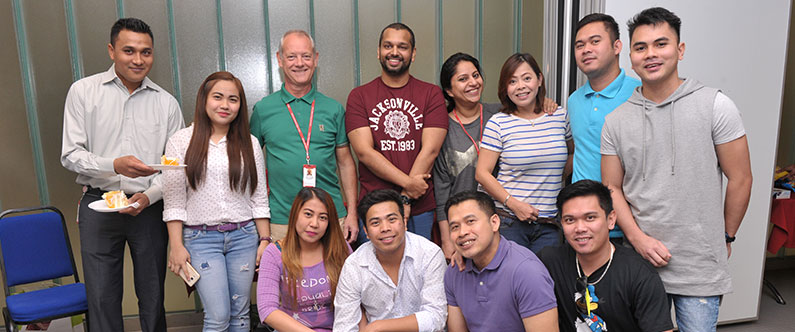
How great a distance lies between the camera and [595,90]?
2.33 metres

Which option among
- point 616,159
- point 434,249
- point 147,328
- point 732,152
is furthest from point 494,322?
point 147,328

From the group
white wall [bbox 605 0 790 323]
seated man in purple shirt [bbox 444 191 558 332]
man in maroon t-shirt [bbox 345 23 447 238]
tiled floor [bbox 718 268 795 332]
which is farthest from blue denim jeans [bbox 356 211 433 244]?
tiled floor [bbox 718 268 795 332]

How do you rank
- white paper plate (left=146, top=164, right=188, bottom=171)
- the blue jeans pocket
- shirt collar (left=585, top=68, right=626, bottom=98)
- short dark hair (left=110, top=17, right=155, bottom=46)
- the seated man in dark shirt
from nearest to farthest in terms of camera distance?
the seated man in dark shirt < white paper plate (left=146, top=164, right=188, bottom=171) < shirt collar (left=585, top=68, right=626, bottom=98) < the blue jeans pocket < short dark hair (left=110, top=17, right=155, bottom=46)

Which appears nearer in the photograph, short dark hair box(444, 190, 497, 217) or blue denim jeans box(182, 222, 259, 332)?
short dark hair box(444, 190, 497, 217)

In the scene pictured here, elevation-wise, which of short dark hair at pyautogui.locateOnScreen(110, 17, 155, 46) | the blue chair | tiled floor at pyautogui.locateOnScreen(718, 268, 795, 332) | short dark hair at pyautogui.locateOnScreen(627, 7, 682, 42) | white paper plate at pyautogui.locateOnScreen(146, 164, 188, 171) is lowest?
tiled floor at pyautogui.locateOnScreen(718, 268, 795, 332)

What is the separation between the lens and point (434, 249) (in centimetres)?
226

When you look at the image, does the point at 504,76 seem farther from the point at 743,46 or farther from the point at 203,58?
the point at 203,58

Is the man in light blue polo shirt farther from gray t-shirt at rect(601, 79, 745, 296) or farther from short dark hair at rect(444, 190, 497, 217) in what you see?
short dark hair at rect(444, 190, 497, 217)

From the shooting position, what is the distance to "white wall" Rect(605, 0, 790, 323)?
3.07 meters

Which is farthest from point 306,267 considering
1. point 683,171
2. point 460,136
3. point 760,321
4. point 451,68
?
point 760,321

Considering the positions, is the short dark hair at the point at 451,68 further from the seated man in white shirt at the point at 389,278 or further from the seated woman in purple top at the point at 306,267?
the seated woman in purple top at the point at 306,267

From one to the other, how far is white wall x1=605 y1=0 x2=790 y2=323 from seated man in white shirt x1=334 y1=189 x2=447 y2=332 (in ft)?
5.98

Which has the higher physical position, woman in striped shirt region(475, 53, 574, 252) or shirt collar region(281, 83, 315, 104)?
shirt collar region(281, 83, 315, 104)

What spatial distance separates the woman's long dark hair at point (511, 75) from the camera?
2473mm
